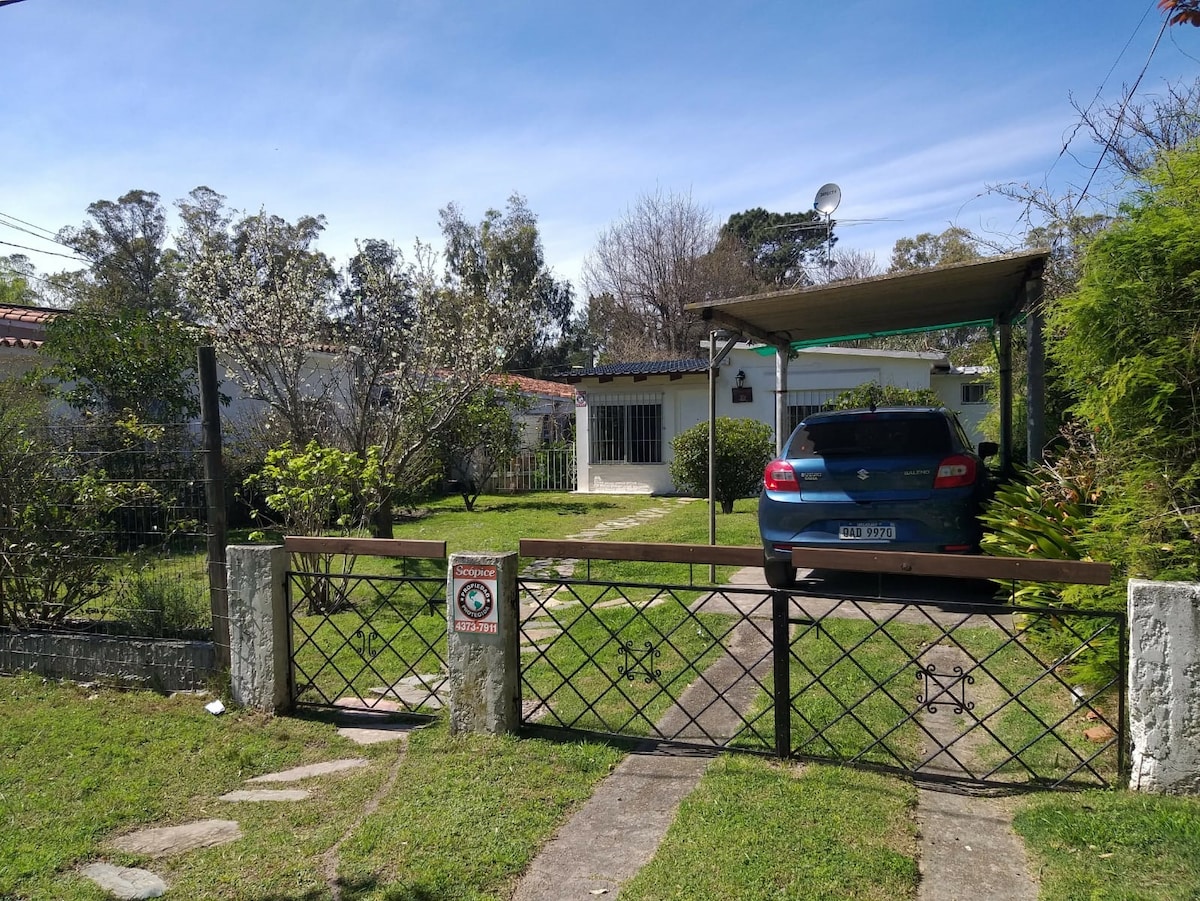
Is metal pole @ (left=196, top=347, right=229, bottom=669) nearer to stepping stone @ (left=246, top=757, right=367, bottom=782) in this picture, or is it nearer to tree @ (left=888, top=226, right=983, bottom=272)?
stepping stone @ (left=246, top=757, right=367, bottom=782)

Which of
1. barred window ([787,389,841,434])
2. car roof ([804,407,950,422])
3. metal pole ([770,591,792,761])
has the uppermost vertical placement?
barred window ([787,389,841,434])

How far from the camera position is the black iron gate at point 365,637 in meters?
4.40

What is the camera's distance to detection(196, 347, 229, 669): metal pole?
4.79 meters

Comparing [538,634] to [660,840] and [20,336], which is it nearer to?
[660,840]

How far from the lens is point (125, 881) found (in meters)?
2.88

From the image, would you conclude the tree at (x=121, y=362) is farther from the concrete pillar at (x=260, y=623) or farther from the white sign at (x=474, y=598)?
the white sign at (x=474, y=598)

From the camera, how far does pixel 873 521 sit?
19.3ft

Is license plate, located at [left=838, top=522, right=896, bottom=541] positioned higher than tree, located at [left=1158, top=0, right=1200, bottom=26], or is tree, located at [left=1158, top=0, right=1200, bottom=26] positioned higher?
tree, located at [left=1158, top=0, right=1200, bottom=26]

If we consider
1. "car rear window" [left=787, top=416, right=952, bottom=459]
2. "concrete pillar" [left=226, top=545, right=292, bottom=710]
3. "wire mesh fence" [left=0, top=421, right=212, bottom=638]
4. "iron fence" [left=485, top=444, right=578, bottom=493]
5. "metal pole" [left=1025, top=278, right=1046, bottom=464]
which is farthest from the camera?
"iron fence" [left=485, top=444, right=578, bottom=493]

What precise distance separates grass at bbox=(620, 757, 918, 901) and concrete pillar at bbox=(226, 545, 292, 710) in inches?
95.7

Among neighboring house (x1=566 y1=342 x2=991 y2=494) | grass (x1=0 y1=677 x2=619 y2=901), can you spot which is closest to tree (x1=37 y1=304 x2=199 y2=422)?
grass (x1=0 y1=677 x2=619 y2=901)

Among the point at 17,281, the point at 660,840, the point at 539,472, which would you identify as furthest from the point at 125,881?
the point at 17,281

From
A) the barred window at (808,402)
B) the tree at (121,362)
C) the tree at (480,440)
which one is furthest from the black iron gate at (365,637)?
the barred window at (808,402)

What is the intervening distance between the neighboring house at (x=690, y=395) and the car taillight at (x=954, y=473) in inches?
346
